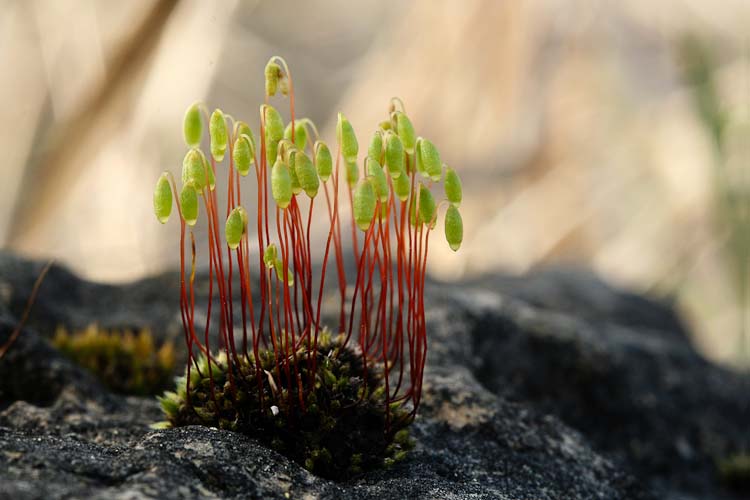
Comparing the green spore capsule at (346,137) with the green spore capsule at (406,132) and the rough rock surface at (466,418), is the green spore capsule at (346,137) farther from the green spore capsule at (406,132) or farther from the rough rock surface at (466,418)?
the rough rock surface at (466,418)

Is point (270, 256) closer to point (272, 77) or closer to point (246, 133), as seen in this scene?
point (246, 133)

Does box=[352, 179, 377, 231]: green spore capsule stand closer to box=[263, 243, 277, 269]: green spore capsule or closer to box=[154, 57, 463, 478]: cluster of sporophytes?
box=[154, 57, 463, 478]: cluster of sporophytes

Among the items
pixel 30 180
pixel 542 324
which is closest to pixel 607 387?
pixel 542 324

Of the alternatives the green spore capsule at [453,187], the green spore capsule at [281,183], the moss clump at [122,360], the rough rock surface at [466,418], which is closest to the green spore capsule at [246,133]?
the green spore capsule at [281,183]

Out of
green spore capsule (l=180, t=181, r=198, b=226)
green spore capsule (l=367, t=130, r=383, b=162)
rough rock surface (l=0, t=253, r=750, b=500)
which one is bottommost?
rough rock surface (l=0, t=253, r=750, b=500)

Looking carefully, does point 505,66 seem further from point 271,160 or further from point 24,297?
point 271,160

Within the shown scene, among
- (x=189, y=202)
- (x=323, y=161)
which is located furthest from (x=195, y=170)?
(x=323, y=161)

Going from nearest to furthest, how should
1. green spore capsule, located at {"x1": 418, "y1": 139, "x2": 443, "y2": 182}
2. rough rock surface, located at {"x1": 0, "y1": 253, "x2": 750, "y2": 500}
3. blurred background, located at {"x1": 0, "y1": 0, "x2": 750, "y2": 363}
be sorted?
rough rock surface, located at {"x1": 0, "y1": 253, "x2": 750, "y2": 500} < green spore capsule, located at {"x1": 418, "y1": 139, "x2": 443, "y2": 182} < blurred background, located at {"x1": 0, "y1": 0, "x2": 750, "y2": 363}

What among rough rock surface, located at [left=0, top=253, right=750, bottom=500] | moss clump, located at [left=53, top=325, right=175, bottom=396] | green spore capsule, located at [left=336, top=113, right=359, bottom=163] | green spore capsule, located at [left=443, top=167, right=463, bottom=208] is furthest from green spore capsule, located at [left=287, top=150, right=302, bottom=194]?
moss clump, located at [left=53, top=325, right=175, bottom=396]
